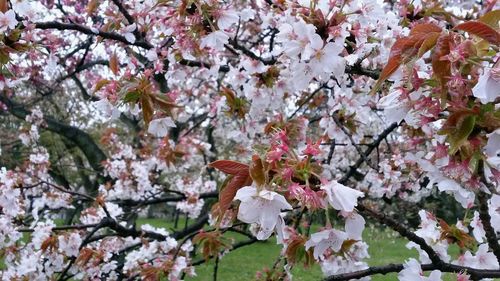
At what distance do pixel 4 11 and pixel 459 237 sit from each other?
63.0 inches

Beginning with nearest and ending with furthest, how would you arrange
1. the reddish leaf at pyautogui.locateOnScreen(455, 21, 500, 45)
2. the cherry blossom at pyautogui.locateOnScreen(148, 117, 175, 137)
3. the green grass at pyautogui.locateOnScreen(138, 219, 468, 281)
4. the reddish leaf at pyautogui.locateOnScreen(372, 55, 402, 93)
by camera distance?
the reddish leaf at pyautogui.locateOnScreen(455, 21, 500, 45) → the reddish leaf at pyautogui.locateOnScreen(372, 55, 402, 93) → the cherry blossom at pyautogui.locateOnScreen(148, 117, 175, 137) → the green grass at pyautogui.locateOnScreen(138, 219, 468, 281)

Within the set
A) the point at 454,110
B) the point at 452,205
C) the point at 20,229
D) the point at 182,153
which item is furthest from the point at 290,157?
the point at 452,205

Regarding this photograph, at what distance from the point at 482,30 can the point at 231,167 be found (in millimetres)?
498

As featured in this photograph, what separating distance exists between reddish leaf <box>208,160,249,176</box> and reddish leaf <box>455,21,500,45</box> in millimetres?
450

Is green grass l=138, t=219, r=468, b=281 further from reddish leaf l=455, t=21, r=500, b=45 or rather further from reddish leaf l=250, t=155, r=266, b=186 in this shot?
reddish leaf l=455, t=21, r=500, b=45

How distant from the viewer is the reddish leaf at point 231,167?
101 cm

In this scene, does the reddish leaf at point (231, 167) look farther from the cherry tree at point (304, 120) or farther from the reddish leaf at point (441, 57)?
the reddish leaf at point (441, 57)

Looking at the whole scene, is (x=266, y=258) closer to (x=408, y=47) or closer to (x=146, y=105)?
(x=146, y=105)

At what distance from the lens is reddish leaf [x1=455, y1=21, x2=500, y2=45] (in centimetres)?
87

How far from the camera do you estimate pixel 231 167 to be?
102 cm

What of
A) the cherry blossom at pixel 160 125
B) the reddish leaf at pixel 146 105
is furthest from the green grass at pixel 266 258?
the reddish leaf at pixel 146 105

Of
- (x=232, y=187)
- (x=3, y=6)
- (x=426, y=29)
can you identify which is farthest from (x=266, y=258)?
(x=426, y=29)

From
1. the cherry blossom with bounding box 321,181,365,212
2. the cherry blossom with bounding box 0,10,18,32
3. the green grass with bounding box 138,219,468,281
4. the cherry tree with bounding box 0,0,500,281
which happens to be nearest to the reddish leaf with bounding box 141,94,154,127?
the cherry tree with bounding box 0,0,500,281

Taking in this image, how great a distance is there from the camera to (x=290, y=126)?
2488mm
